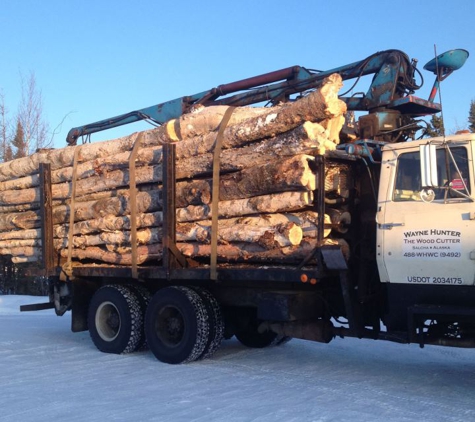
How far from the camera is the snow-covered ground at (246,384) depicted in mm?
5918

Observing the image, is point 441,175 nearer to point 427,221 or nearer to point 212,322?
point 427,221

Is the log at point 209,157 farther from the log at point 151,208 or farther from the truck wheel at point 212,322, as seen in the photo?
the truck wheel at point 212,322

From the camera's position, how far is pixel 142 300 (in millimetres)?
9344

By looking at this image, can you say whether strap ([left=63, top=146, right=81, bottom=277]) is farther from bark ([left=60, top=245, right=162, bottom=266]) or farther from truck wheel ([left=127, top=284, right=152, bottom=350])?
truck wheel ([left=127, top=284, right=152, bottom=350])

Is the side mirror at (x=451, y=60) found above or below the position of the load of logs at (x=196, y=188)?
above

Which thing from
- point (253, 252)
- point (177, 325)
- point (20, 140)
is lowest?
point (177, 325)

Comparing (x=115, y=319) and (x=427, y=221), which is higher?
(x=427, y=221)

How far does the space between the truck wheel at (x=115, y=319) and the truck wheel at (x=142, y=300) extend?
2.4 inches

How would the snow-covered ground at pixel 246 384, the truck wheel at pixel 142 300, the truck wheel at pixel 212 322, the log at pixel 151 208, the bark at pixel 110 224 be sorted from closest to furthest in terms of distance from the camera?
the snow-covered ground at pixel 246 384 → the log at pixel 151 208 → the truck wheel at pixel 212 322 → the bark at pixel 110 224 → the truck wheel at pixel 142 300

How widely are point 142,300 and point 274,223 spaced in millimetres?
2915

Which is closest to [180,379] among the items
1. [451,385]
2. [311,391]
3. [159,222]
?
[311,391]

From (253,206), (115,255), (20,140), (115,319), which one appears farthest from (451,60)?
(20,140)

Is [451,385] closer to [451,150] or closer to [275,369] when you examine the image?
[275,369]

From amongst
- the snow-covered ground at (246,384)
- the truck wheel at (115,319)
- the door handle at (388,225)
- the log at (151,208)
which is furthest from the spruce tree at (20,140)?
the door handle at (388,225)
